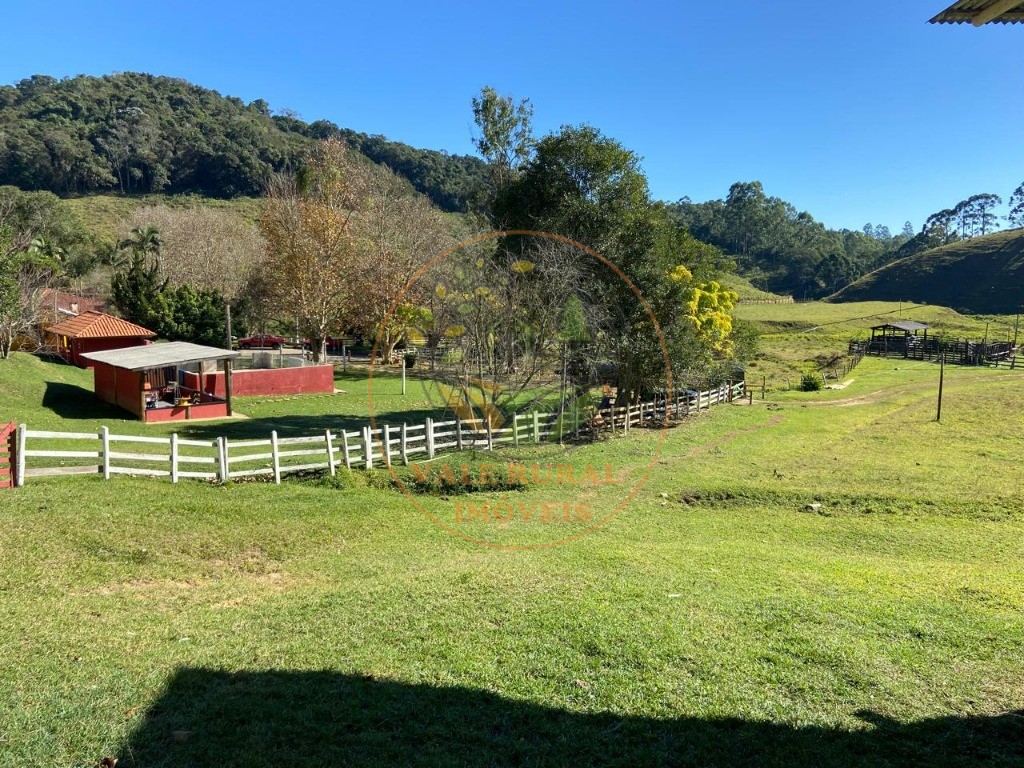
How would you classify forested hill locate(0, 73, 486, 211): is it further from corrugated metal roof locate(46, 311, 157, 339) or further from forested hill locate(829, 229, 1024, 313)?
forested hill locate(829, 229, 1024, 313)

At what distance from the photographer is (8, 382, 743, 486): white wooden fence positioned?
36.8ft

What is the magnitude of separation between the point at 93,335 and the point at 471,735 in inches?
1332

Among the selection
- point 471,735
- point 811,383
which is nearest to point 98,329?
point 471,735

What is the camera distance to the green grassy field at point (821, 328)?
47625mm

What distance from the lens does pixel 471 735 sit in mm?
4684

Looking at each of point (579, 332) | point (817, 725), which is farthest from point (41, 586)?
point (579, 332)

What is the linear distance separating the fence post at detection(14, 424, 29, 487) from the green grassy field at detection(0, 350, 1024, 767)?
45 centimetres

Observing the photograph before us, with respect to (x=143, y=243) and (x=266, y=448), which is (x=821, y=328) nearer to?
(x=266, y=448)

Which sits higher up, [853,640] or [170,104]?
[170,104]

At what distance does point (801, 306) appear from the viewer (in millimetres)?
83562

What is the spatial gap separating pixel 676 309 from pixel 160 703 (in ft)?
69.8

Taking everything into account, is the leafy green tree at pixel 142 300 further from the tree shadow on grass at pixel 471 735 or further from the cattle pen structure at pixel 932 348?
the cattle pen structure at pixel 932 348

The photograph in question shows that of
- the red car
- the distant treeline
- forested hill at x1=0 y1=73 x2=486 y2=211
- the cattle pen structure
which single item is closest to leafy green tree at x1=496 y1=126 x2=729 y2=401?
the red car

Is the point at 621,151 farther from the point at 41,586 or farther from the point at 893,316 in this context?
the point at 893,316
